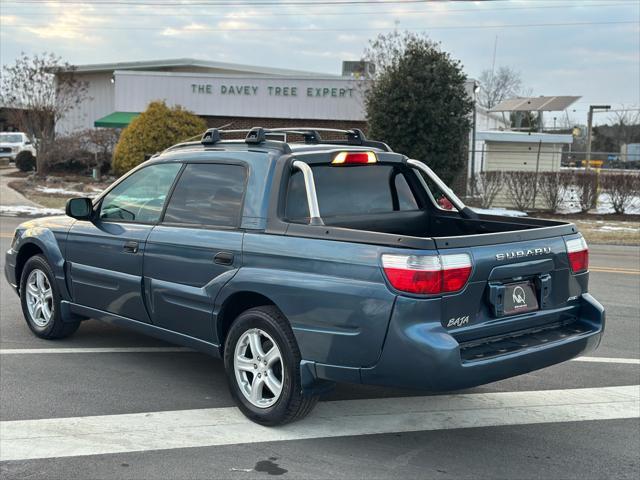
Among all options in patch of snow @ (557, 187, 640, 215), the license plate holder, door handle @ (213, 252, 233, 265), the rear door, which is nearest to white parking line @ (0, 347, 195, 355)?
the rear door

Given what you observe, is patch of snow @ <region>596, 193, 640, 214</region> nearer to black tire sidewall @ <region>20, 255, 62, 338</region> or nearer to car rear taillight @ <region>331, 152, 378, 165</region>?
car rear taillight @ <region>331, 152, 378, 165</region>

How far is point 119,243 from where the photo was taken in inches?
224

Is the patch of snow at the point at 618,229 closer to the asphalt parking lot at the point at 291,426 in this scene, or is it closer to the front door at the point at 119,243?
the asphalt parking lot at the point at 291,426

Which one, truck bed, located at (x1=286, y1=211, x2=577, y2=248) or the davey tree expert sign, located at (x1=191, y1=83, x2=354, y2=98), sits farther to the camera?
the davey tree expert sign, located at (x1=191, y1=83, x2=354, y2=98)

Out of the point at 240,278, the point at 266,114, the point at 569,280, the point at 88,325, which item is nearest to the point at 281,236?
the point at 240,278

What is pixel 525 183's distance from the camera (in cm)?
2203

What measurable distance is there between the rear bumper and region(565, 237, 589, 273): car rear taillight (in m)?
0.62

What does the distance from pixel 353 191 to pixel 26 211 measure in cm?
1691

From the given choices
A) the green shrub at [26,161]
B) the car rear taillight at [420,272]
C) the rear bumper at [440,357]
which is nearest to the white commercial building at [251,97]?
the green shrub at [26,161]

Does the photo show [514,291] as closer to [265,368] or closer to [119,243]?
[265,368]

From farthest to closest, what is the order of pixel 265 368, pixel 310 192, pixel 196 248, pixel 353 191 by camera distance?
pixel 353 191 < pixel 196 248 < pixel 310 192 < pixel 265 368

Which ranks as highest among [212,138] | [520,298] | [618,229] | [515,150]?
[515,150]

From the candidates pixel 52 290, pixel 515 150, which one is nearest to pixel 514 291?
pixel 52 290

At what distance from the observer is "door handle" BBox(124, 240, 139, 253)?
5.51 meters
